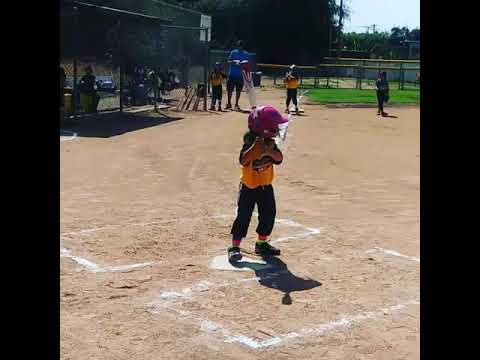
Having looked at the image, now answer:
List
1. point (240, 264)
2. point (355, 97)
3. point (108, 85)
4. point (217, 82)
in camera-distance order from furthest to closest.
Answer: point (355, 97) → point (108, 85) → point (217, 82) → point (240, 264)

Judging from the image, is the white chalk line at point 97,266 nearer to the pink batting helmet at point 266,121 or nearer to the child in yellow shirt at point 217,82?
the pink batting helmet at point 266,121

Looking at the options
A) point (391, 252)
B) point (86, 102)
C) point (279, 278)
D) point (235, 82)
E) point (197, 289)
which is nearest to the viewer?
point (197, 289)

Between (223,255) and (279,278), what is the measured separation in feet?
3.10

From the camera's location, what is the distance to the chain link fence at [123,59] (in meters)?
21.6

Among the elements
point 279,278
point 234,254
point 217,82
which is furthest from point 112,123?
point 279,278

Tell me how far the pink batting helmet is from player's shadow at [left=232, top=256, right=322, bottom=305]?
129cm

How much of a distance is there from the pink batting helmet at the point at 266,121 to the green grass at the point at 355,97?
23336 mm

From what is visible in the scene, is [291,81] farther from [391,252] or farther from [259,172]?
[259,172]

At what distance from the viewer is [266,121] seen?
7.04 meters

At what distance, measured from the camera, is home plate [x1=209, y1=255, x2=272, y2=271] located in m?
6.91

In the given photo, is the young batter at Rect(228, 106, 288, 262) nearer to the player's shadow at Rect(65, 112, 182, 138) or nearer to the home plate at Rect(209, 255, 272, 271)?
the home plate at Rect(209, 255, 272, 271)
